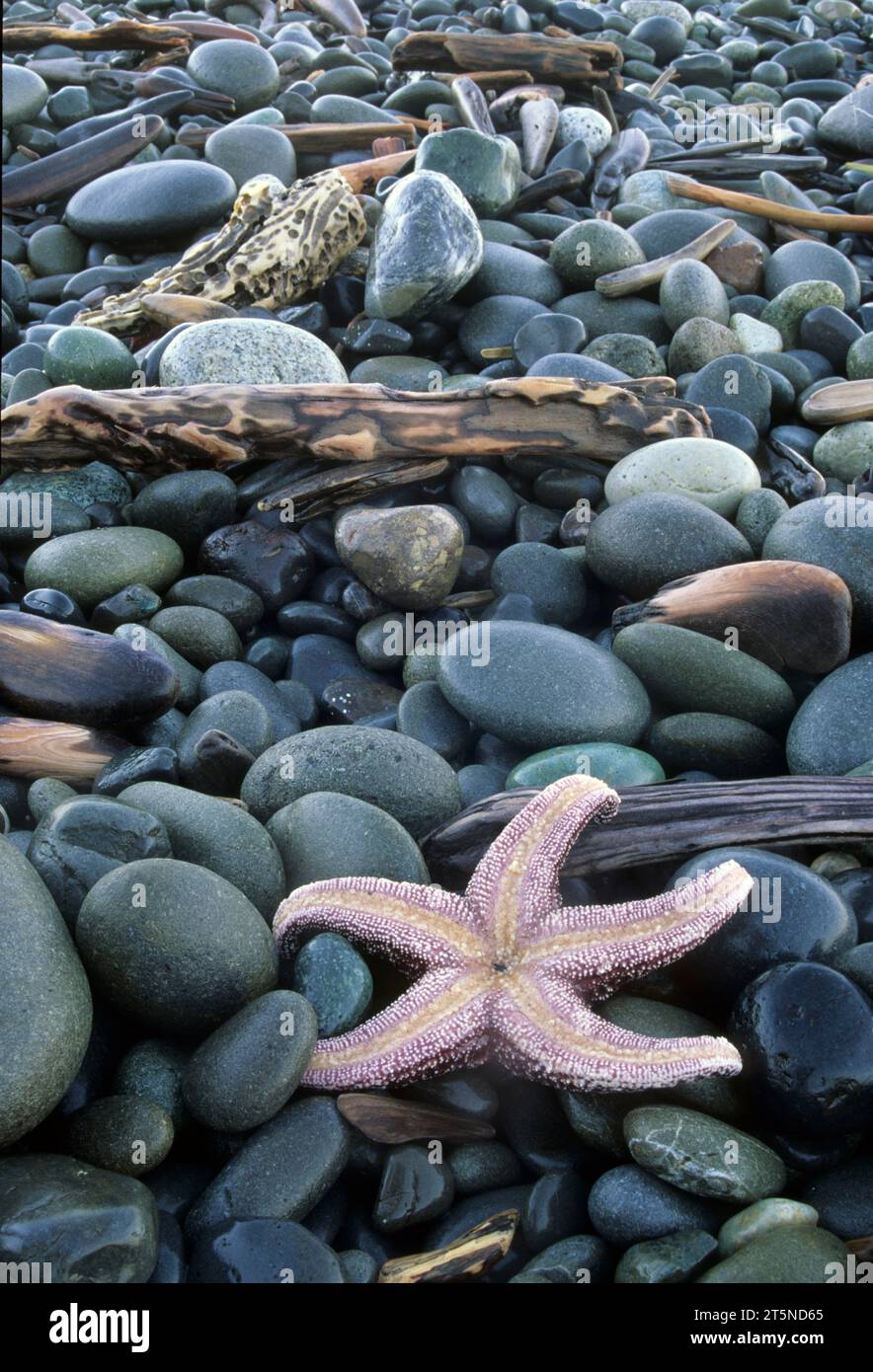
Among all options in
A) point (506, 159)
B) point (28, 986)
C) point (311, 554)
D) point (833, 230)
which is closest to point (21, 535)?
point (311, 554)

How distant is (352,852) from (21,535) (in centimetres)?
258

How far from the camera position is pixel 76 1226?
7.82ft

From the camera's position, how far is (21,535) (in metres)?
5.04

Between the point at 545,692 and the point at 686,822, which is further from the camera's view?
the point at 545,692

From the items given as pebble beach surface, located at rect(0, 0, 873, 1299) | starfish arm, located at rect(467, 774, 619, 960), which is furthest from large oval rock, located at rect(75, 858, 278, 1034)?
starfish arm, located at rect(467, 774, 619, 960)

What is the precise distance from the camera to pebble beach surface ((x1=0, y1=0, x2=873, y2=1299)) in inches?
106

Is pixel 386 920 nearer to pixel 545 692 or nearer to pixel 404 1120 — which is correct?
pixel 404 1120

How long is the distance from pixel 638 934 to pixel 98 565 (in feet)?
9.34

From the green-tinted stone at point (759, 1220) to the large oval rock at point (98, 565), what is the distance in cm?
333

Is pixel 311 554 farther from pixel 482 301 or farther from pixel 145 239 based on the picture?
pixel 145 239

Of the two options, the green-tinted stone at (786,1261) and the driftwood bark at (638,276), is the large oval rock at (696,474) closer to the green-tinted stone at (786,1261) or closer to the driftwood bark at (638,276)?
the driftwood bark at (638,276)

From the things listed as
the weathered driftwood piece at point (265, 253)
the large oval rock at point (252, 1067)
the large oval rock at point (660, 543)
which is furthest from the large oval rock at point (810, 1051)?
the weathered driftwood piece at point (265, 253)

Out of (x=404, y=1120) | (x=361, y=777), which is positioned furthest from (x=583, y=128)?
(x=404, y=1120)

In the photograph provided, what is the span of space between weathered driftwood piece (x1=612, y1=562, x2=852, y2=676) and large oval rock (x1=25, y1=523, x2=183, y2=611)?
2098mm
